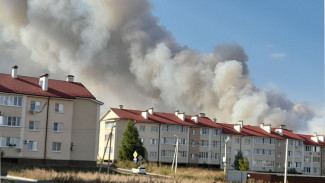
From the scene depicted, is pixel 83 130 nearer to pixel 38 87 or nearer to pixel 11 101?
pixel 38 87

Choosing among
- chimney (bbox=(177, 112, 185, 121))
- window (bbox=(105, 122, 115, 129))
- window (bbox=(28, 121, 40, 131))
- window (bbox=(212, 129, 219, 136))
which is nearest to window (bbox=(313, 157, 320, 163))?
window (bbox=(212, 129, 219, 136))

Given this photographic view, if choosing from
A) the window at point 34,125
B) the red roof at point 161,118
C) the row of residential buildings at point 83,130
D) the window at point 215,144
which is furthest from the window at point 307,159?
the window at point 34,125

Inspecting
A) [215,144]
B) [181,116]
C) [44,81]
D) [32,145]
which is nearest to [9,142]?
[32,145]

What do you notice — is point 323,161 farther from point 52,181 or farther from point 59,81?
point 52,181

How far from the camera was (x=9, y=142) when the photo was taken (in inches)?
2424

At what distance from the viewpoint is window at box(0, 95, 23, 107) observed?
61.8 m

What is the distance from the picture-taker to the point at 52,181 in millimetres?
40344

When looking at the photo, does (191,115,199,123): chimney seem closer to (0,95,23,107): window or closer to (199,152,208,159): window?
(199,152,208,159): window

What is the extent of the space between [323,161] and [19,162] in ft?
277

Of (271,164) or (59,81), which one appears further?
(271,164)

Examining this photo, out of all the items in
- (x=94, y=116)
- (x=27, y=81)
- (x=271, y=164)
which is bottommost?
(x=271, y=164)

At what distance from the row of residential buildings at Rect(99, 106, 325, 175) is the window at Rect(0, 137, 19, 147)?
87.6 ft

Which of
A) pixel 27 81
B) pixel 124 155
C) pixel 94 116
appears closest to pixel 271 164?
pixel 124 155

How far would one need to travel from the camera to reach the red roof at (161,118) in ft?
293
